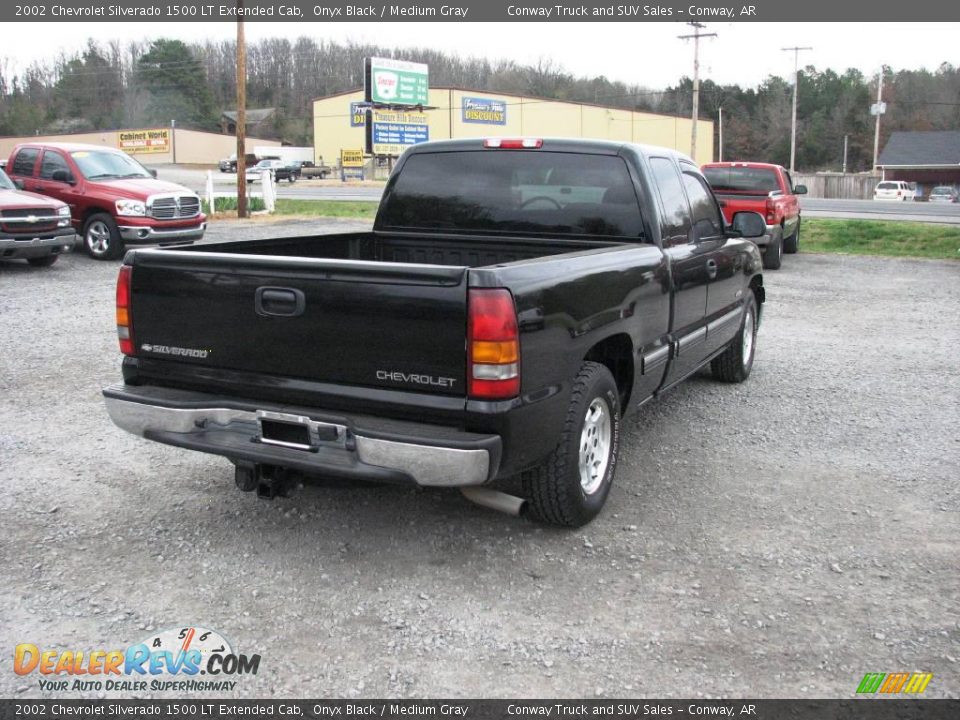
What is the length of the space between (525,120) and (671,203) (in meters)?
67.9

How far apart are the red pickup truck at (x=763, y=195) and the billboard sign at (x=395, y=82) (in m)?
43.5

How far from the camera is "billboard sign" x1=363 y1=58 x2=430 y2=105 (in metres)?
57.7

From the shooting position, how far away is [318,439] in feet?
12.2

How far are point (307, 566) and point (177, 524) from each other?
0.86 m

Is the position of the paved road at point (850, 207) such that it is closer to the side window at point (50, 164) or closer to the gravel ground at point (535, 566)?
the side window at point (50, 164)

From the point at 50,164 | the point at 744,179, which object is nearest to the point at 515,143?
the point at 744,179

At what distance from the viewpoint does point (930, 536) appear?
4.35 meters

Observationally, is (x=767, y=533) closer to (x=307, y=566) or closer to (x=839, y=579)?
(x=839, y=579)

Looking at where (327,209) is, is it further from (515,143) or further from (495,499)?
(495,499)

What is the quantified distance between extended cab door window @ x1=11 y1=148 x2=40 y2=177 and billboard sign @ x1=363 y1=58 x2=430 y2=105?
4245 centimetres

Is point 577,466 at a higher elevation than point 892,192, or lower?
lower

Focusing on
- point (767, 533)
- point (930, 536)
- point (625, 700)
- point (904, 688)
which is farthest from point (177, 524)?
point (930, 536)

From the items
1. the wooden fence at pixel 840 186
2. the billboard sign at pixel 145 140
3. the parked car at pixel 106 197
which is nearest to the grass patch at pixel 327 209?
the parked car at pixel 106 197

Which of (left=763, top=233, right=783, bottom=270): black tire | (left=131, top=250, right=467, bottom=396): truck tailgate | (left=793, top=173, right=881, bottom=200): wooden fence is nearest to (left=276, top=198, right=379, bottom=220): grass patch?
(left=763, top=233, right=783, bottom=270): black tire
